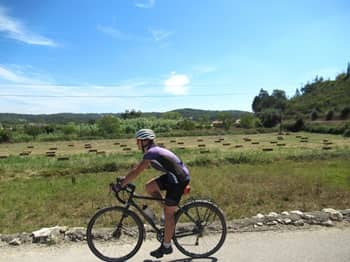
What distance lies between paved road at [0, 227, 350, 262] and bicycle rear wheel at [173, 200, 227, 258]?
109mm

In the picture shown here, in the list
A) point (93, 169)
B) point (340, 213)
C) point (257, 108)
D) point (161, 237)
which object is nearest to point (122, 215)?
point (161, 237)

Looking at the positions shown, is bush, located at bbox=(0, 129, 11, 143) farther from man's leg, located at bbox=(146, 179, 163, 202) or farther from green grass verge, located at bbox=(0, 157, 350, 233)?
man's leg, located at bbox=(146, 179, 163, 202)

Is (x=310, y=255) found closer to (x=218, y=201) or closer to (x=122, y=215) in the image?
(x=122, y=215)

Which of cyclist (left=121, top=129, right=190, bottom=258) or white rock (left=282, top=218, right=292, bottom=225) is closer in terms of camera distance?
cyclist (left=121, top=129, right=190, bottom=258)

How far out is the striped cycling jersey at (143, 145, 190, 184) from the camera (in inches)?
138

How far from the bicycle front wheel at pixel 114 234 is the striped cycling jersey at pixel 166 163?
2.16ft

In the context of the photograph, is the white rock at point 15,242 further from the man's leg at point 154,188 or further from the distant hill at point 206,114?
the distant hill at point 206,114

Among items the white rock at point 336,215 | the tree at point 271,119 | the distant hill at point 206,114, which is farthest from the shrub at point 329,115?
the white rock at point 336,215

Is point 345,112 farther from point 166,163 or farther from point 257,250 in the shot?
point 166,163

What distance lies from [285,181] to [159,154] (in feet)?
22.6

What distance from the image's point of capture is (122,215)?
376cm

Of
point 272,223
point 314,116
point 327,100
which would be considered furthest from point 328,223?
point 327,100

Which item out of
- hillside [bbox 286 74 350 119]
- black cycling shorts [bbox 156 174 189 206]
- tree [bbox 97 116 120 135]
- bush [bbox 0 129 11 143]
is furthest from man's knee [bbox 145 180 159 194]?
hillside [bbox 286 74 350 119]

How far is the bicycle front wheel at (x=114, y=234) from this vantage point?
3.69m
